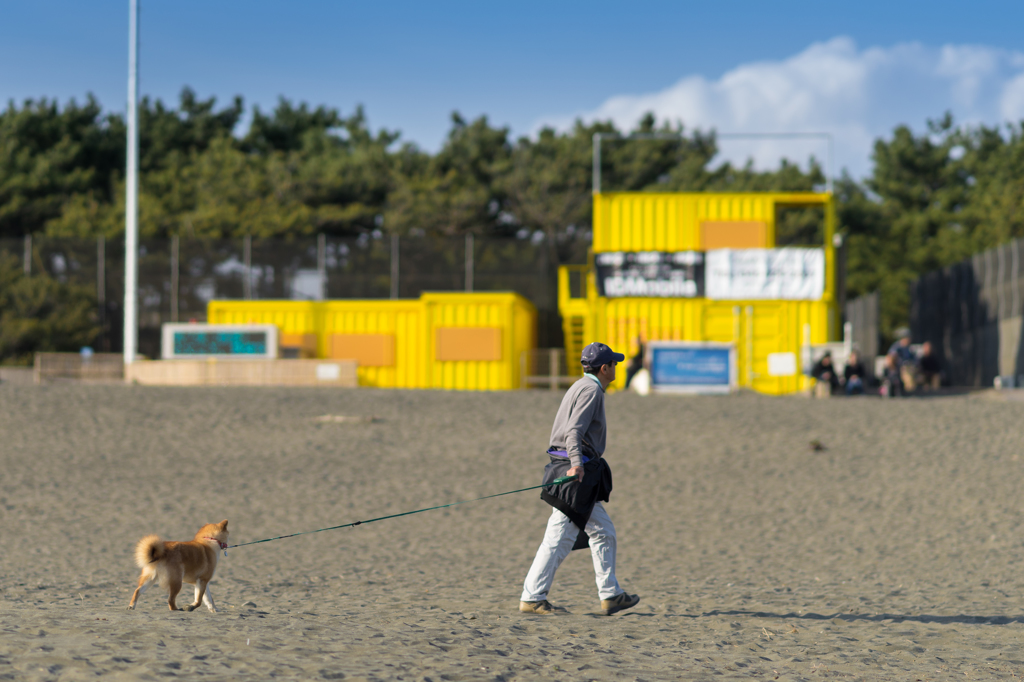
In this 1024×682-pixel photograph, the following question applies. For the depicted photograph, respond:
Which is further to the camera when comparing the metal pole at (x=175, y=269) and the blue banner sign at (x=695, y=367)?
the metal pole at (x=175, y=269)

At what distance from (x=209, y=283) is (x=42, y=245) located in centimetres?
552

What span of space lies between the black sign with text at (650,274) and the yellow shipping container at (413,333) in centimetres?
271

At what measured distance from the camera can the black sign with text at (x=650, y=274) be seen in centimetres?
2759

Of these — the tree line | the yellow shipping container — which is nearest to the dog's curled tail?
the yellow shipping container

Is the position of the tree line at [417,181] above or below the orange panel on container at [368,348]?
above

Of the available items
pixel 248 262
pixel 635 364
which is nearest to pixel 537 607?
pixel 635 364

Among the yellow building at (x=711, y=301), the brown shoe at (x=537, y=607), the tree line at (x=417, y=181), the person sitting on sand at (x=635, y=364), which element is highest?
the tree line at (x=417, y=181)

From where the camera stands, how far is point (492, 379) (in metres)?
28.6

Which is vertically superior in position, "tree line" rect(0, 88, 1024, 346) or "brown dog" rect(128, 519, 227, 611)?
"tree line" rect(0, 88, 1024, 346)

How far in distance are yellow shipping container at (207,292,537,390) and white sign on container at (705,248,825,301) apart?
5.38m

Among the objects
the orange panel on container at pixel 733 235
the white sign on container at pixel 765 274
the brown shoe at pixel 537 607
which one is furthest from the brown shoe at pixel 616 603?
the orange panel on container at pixel 733 235

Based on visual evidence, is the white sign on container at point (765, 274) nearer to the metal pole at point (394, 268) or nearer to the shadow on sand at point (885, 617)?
the metal pole at point (394, 268)

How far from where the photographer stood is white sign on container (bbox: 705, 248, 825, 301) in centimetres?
2706

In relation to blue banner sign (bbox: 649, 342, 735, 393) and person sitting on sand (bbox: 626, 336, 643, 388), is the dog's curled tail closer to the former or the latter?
person sitting on sand (bbox: 626, 336, 643, 388)
